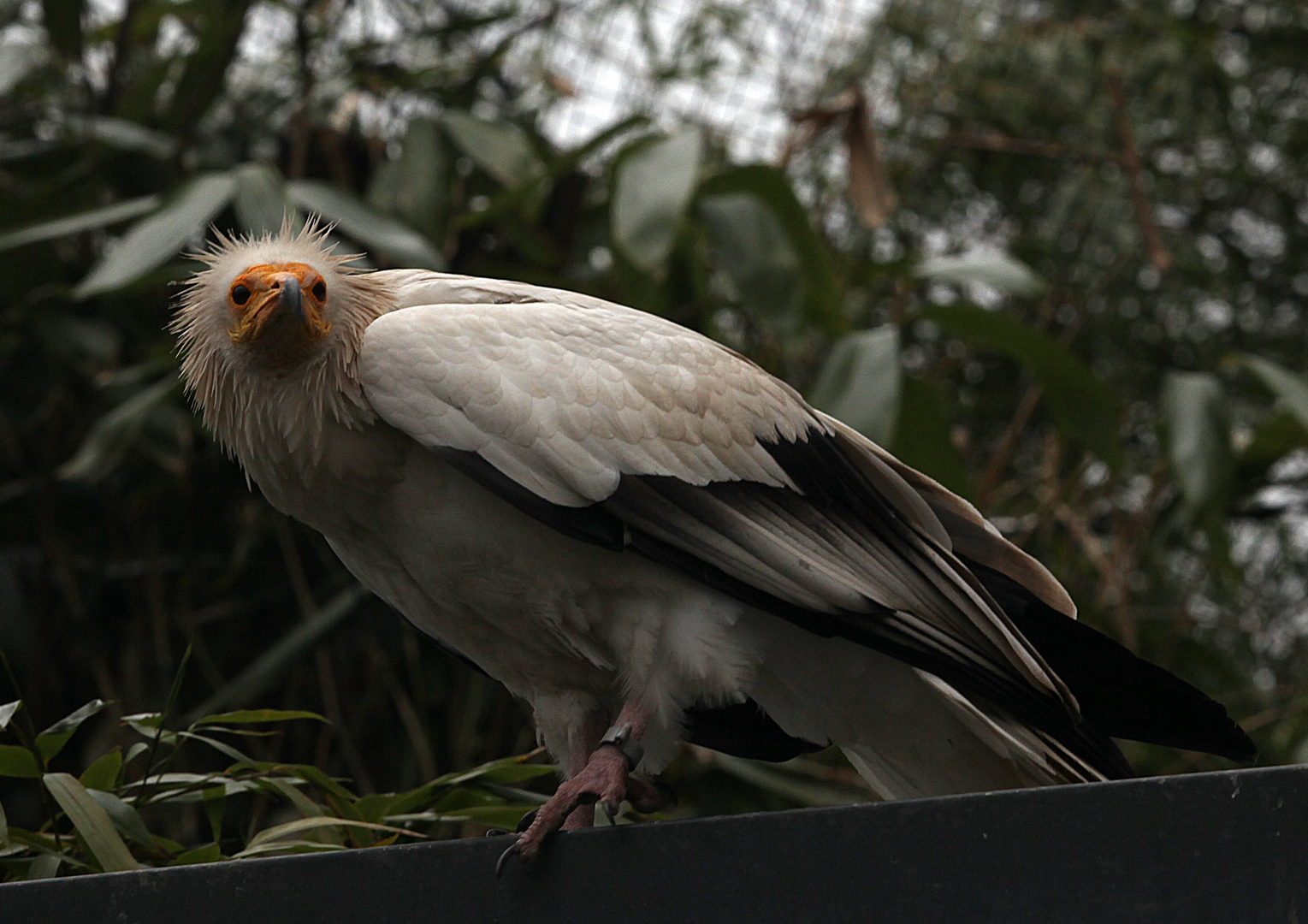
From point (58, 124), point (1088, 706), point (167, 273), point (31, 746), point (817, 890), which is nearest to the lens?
point (817, 890)

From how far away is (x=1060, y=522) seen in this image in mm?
4070

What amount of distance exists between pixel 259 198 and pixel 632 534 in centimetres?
178

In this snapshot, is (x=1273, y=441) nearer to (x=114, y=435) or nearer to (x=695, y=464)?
(x=695, y=464)

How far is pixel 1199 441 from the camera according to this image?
323 centimetres

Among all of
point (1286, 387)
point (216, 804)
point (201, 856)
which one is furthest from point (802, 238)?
point (201, 856)

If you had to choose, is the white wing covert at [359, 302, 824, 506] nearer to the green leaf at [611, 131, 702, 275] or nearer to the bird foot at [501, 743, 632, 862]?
the bird foot at [501, 743, 632, 862]

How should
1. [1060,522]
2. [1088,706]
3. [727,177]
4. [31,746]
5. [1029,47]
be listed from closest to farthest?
[31,746]
[1088,706]
[727,177]
[1060,522]
[1029,47]

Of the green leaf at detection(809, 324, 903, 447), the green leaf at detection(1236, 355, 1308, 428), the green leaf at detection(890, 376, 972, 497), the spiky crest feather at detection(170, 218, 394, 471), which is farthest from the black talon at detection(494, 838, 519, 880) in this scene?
the green leaf at detection(1236, 355, 1308, 428)

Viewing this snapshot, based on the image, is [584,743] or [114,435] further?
[114,435]

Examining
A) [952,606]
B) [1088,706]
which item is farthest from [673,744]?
[1088,706]

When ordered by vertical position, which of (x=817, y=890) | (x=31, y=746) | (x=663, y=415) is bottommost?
(x=31, y=746)

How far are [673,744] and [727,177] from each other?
1931 mm

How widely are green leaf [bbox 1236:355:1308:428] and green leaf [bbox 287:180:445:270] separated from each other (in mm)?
2002

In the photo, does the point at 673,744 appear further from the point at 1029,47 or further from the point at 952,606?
the point at 1029,47
